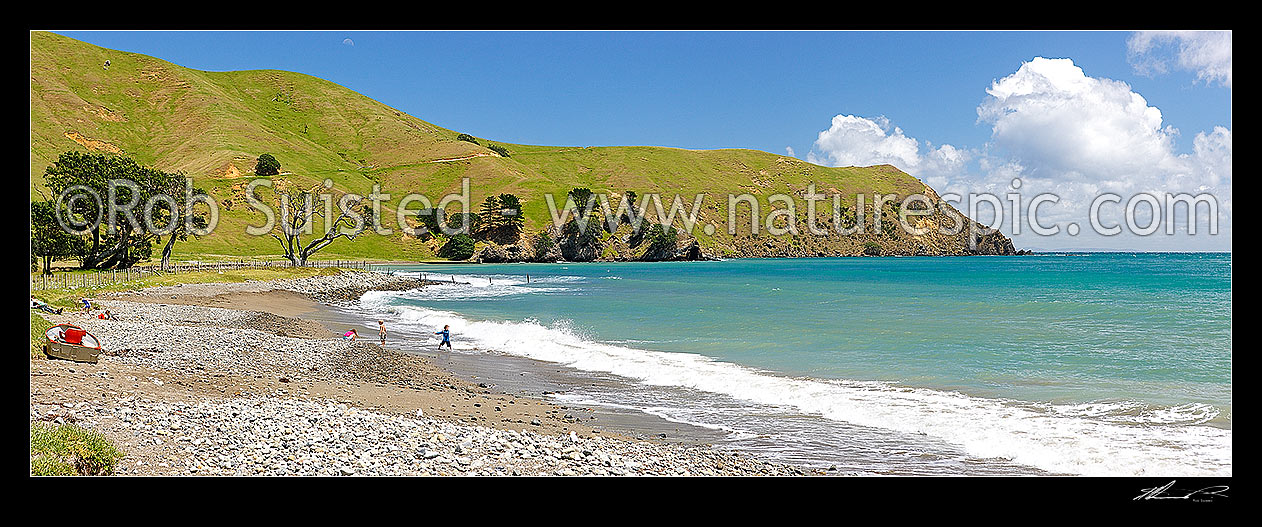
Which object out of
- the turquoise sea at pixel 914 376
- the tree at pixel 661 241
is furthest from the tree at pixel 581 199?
the turquoise sea at pixel 914 376

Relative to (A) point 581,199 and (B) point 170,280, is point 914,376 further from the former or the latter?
(A) point 581,199

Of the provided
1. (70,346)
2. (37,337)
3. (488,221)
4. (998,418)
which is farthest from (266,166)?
(998,418)

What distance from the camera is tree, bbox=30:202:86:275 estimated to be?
5088 centimetres

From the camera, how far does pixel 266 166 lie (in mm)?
177375

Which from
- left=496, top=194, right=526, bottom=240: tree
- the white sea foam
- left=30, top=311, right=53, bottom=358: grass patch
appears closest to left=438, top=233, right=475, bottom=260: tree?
left=496, top=194, right=526, bottom=240: tree

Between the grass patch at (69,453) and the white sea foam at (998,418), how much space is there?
494 inches

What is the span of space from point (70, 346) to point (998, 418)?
20.7 m
